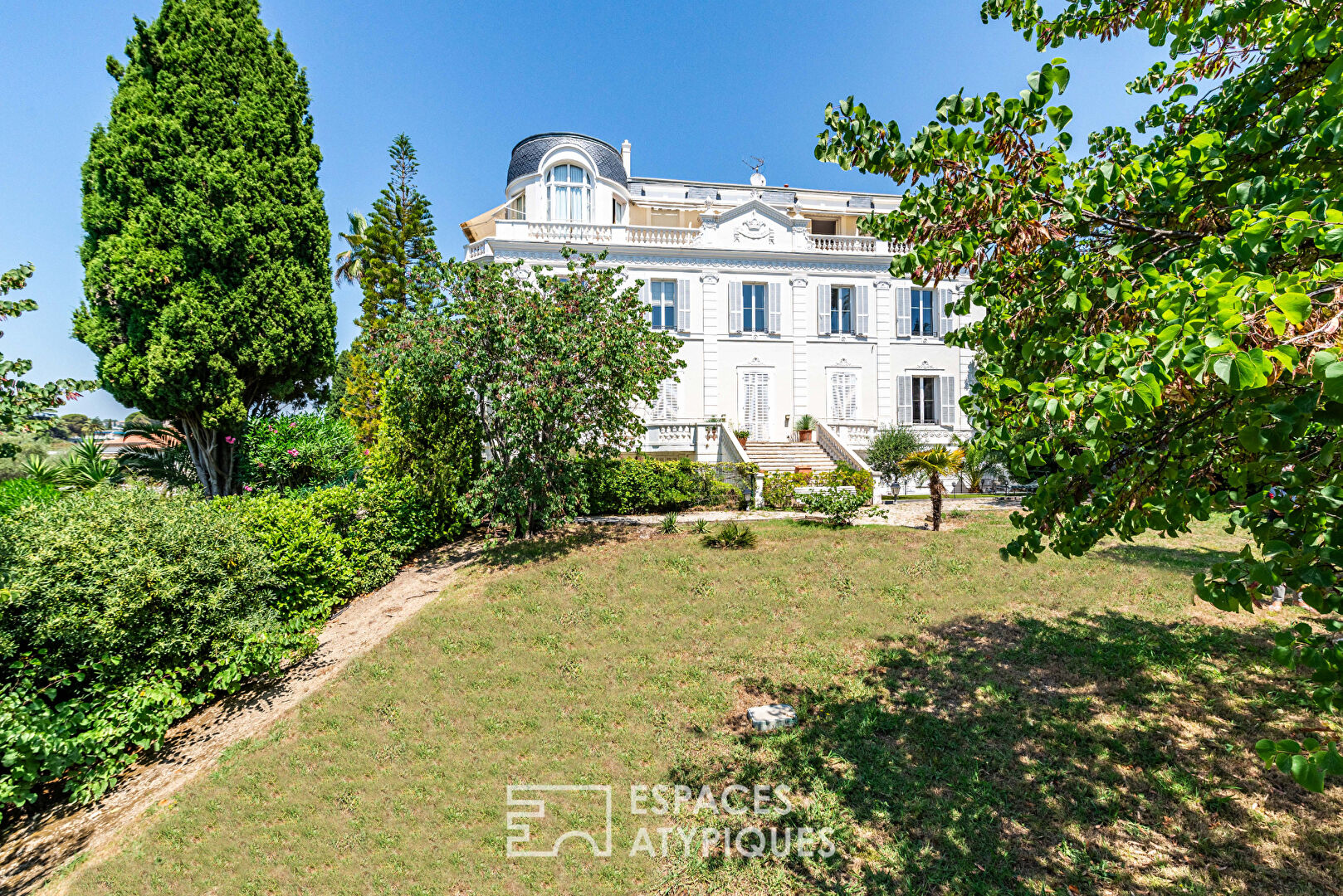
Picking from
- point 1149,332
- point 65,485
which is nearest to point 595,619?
point 1149,332

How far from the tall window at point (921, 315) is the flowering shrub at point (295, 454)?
21.5 m

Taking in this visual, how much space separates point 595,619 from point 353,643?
137 inches

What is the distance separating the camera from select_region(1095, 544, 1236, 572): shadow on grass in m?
9.02

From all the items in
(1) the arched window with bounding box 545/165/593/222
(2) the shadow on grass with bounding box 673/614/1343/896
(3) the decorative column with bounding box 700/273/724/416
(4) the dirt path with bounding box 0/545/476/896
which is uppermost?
(1) the arched window with bounding box 545/165/593/222

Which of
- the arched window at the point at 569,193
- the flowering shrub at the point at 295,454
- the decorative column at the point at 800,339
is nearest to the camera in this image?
the flowering shrub at the point at 295,454

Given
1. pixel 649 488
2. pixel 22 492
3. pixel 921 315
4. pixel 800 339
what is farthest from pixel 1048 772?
pixel 921 315

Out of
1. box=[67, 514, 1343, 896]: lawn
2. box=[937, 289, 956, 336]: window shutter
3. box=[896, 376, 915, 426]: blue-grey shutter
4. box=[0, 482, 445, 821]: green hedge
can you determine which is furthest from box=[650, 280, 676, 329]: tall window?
box=[0, 482, 445, 821]: green hedge

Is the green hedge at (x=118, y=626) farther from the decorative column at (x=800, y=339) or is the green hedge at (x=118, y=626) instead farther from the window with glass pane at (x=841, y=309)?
the window with glass pane at (x=841, y=309)

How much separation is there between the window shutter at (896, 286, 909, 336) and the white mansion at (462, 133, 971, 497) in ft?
0.15

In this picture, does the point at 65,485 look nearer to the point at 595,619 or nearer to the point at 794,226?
the point at 595,619

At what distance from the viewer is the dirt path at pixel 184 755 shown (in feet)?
14.7

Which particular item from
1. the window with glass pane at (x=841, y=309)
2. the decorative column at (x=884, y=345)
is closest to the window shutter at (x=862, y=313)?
the window with glass pane at (x=841, y=309)

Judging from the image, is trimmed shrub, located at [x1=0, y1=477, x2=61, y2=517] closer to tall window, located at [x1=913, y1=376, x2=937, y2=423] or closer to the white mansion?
the white mansion

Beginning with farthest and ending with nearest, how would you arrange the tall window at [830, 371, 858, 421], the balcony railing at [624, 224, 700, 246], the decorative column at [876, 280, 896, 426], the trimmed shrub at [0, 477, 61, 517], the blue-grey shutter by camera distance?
1. the blue-grey shutter
2. the decorative column at [876, 280, 896, 426]
3. the tall window at [830, 371, 858, 421]
4. the balcony railing at [624, 224, 700, 246]
5. the trimmed shrub at [0, 477, 61, 517]
